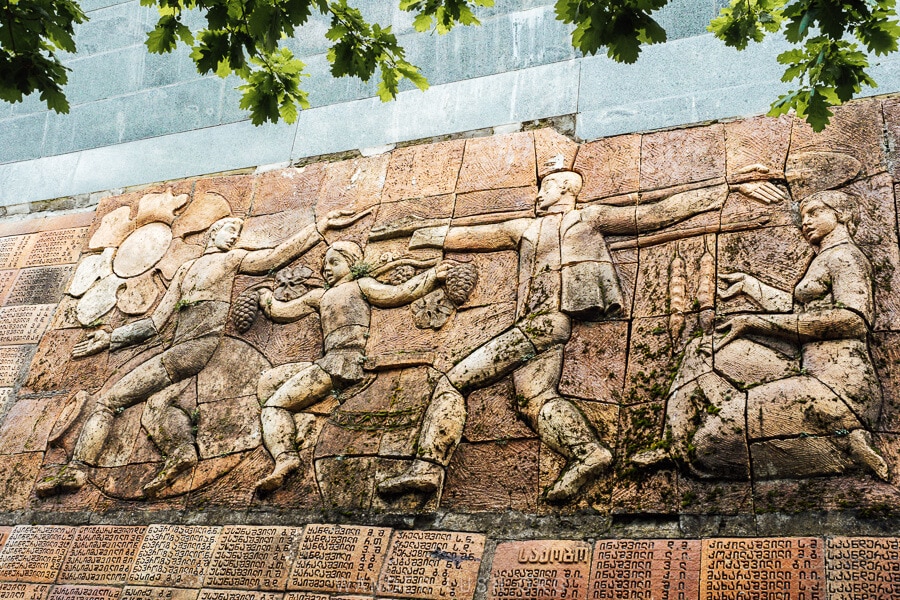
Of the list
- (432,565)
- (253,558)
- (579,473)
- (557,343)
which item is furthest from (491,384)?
(253,558)

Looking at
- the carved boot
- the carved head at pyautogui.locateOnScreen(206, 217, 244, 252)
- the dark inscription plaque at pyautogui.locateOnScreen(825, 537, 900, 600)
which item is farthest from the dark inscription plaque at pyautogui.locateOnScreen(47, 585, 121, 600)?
the dark inscription plaque at pyautogui.locateOnScreen(825, 537, 900, 600)

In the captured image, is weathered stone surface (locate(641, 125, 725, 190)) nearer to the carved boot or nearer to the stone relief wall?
the stone relief wall

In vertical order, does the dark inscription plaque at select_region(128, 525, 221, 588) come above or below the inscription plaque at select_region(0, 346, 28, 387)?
below

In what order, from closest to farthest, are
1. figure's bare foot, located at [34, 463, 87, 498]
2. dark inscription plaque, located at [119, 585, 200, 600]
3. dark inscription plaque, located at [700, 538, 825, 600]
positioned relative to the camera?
1. dark inscription plaque, located at [700, 538, 825, 600]
2. dark inscription plaque, located at [119, 585, 200, 600]
3. figure's bare foot, located at [34, 463, 87, 498]

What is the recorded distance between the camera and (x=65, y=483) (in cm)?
731

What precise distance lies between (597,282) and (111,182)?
5.49 metres

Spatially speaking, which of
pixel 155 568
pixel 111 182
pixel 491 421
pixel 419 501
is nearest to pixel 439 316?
pixel 491 421

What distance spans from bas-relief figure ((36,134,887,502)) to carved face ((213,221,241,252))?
12mm

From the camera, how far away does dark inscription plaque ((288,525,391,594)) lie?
598 centimetres

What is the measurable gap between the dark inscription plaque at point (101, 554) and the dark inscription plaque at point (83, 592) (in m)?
0.05

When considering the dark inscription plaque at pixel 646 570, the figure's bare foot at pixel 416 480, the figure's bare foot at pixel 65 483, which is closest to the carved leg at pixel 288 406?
the figure's bare foot at pixel 416 480

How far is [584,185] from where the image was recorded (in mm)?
7301

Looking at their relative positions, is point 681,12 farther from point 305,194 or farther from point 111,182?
point 111,182

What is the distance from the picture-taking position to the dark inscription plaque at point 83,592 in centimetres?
655
